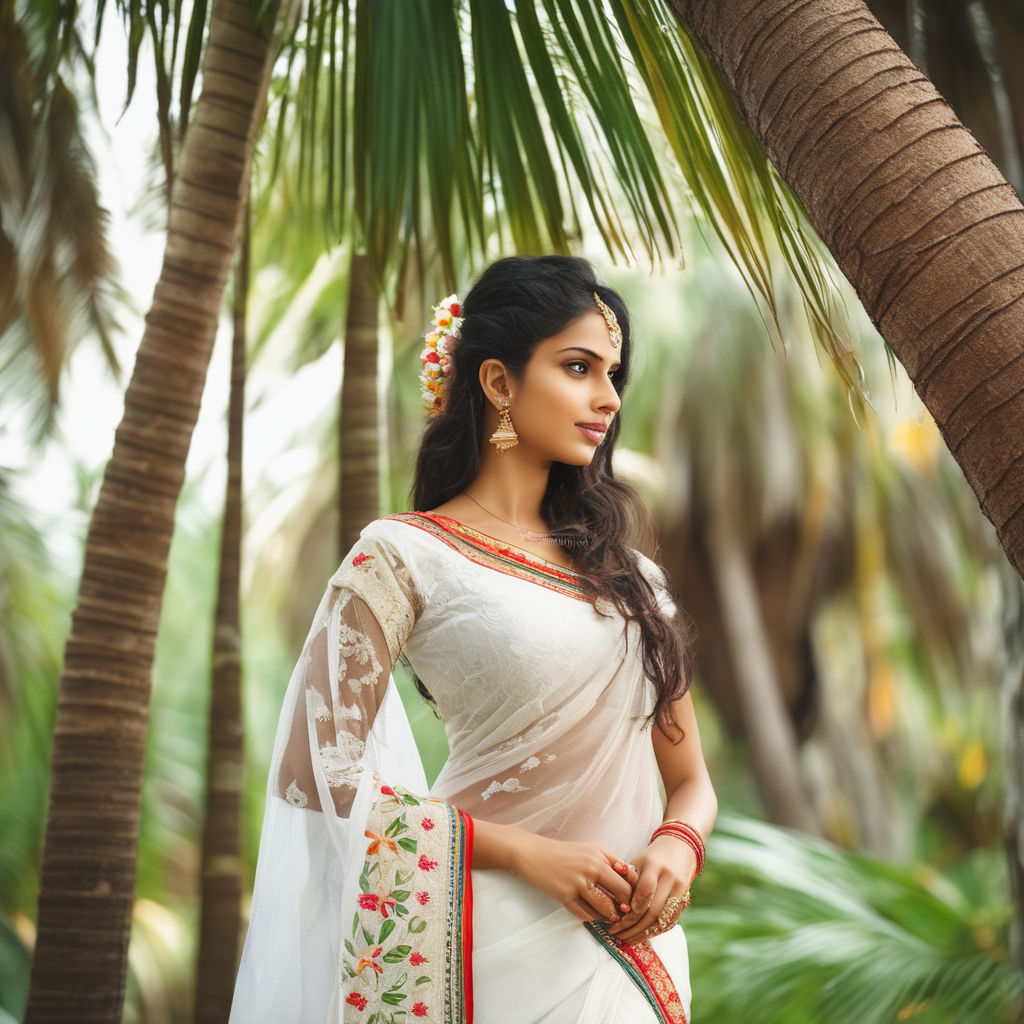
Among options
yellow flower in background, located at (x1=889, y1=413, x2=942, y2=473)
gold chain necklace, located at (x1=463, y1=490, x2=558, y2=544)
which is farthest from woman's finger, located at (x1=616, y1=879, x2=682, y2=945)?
yellow flower in background, located at (x1=889, y1=413, x2=942, y2=473)

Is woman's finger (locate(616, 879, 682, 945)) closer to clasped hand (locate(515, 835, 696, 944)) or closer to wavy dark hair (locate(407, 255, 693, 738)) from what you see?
clasped hand (locate(515, 835, 696, 944))

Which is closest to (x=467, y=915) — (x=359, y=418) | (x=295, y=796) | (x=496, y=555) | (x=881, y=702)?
(x=295, y=796)

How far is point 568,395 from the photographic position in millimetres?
2053

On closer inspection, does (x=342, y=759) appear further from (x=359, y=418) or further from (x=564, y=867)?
(x=359, y=418)

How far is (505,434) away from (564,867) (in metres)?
0.73

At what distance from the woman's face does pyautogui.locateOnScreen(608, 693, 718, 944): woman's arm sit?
1.55ft

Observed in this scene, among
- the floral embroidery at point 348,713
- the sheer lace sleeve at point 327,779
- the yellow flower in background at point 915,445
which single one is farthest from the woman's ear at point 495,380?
the yellow flower in background at point 915,445

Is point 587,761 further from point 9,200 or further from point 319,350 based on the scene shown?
point 319,350

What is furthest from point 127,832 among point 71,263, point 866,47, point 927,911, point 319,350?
point 319,350

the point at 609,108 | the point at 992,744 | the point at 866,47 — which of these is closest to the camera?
the point at 866,47

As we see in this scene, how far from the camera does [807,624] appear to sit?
10.1m

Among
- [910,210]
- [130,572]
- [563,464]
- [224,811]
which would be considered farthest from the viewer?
[224,811]

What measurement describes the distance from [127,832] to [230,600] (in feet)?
3.80

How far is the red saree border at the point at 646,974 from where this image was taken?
1850 mm
